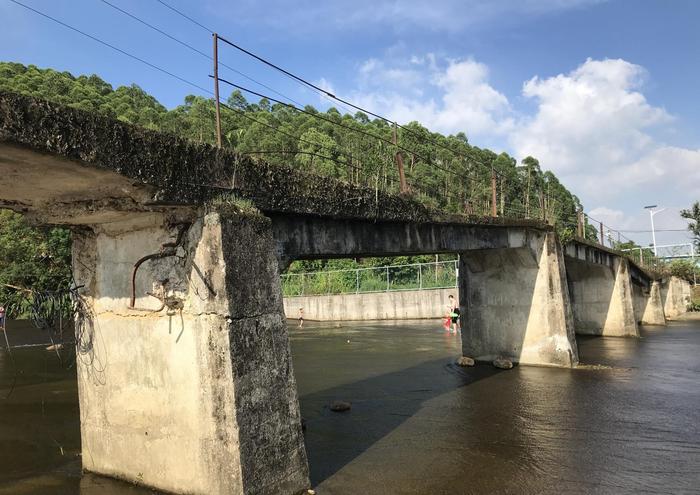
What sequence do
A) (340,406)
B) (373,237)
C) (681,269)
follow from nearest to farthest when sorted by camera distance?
(373,237)
(340,406)
(681,269)

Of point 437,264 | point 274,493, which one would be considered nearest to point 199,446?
point 274,493

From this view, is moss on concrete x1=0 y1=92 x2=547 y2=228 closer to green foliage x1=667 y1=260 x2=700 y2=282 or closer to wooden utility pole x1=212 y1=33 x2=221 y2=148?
wooden utility pole x1=212 y1=33 x2=221 y2=148

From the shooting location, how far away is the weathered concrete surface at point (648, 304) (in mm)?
29562

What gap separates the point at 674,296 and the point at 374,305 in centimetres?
2236

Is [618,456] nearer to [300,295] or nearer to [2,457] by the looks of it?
[2,457]

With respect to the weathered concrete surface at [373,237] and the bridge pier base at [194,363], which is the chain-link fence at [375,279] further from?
the bridge pier base at [194,363]

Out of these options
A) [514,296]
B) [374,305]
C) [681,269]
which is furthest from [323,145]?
[681,269]

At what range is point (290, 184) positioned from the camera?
631cm

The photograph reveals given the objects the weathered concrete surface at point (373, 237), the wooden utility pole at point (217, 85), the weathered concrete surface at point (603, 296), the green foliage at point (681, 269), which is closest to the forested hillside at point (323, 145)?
the weathered concrete surface at point (373, 237)

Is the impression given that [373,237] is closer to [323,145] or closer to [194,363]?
[194,363]

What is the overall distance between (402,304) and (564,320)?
2134cm

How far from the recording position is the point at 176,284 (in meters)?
5.49

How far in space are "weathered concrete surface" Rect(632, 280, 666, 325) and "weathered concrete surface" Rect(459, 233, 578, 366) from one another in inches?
733

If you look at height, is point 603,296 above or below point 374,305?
above
